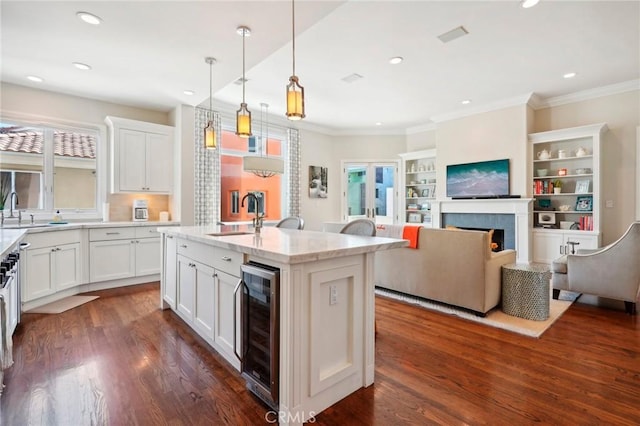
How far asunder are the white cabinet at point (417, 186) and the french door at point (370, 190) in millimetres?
242

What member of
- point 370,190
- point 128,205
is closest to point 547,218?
point 370,190

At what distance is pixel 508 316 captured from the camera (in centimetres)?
311

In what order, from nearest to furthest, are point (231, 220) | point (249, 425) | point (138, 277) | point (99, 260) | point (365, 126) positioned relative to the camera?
1. point (249, 425)
2. point (99, 260)
3. point (138, 277)
4. point (231, 220)
5. point (365, 126)

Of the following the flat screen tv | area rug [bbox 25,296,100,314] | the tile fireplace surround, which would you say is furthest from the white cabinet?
area rug [bbox 25,296,100,314]

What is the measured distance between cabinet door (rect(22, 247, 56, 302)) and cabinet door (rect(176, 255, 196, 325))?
174 cm

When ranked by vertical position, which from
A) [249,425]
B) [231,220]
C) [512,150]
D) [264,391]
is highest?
[512,150]

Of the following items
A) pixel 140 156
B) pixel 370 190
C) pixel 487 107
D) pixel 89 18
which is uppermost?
pixel 487 107

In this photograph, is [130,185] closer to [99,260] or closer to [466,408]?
[99,260]

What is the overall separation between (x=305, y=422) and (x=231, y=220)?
4802mm

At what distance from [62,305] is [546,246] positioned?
7.08m

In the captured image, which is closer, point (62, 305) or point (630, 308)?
point (630, 308)

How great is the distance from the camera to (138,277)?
454 cm

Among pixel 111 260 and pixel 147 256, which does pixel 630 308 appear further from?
pixel 111 260

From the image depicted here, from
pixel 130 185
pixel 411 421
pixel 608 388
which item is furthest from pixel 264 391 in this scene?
pixel 130 185
